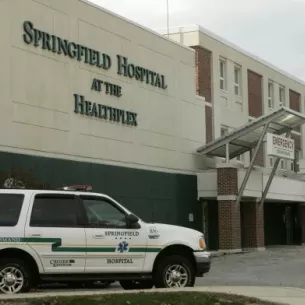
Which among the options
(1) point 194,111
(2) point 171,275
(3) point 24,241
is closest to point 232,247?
(1) point 194,111

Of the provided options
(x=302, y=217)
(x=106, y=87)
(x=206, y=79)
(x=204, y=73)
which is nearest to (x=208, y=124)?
(x=206, y=79)

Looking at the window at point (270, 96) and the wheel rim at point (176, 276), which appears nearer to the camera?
the wheel rim at point (176, 276)

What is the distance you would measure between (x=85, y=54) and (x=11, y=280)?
1347cm

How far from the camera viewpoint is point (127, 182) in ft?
83.7

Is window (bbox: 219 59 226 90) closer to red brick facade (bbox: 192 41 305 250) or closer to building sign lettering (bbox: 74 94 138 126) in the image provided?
red brick facade (bbox: 192 41 305 250)

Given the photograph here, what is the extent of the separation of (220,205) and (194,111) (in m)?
4.57

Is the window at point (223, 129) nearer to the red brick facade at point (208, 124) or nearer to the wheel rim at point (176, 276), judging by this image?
the red brick facade at point (208, 124)

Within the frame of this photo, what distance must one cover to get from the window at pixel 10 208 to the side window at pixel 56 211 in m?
0.28

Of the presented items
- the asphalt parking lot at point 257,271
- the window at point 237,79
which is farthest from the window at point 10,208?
the window at point 237,79

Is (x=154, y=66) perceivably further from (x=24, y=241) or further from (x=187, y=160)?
(x=24, y=241)

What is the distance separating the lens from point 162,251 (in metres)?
12.8

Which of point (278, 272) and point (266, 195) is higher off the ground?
point (266, 195)

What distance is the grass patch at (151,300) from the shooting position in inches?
390

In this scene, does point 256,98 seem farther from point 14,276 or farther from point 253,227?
point 14,276
